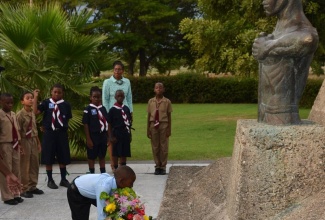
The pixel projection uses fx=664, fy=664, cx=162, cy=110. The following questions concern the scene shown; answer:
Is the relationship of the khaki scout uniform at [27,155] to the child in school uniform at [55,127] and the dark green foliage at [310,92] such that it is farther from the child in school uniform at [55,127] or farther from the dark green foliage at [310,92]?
the dark green foliage at [310,92]

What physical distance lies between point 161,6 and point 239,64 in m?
20.7

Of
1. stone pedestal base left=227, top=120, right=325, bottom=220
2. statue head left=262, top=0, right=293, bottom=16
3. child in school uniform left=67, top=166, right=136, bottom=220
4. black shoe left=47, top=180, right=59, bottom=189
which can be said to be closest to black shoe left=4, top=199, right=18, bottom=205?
black shoe left=47, top=180, right=59, bottom=189

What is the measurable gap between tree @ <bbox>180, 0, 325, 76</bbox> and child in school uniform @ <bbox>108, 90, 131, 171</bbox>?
8.80 metres

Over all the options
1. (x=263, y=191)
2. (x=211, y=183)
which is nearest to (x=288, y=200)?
(x=263, y=191)

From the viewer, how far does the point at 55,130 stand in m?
10.0

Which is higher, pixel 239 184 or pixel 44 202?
pixel 239 184

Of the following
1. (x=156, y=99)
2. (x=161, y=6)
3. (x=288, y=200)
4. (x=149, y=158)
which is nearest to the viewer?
(x=288, y=200)

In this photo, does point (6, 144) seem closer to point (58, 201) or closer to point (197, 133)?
point (58, 201)

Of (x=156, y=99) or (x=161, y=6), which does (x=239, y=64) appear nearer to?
(x=156, y=99)

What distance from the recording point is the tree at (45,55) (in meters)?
12.6

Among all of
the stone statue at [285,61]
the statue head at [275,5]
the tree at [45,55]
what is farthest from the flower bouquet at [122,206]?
the tree at [45,55]

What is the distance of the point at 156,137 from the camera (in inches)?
444

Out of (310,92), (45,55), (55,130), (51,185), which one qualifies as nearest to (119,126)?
(55,130)

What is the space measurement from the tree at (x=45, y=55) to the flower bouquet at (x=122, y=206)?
6766mm
